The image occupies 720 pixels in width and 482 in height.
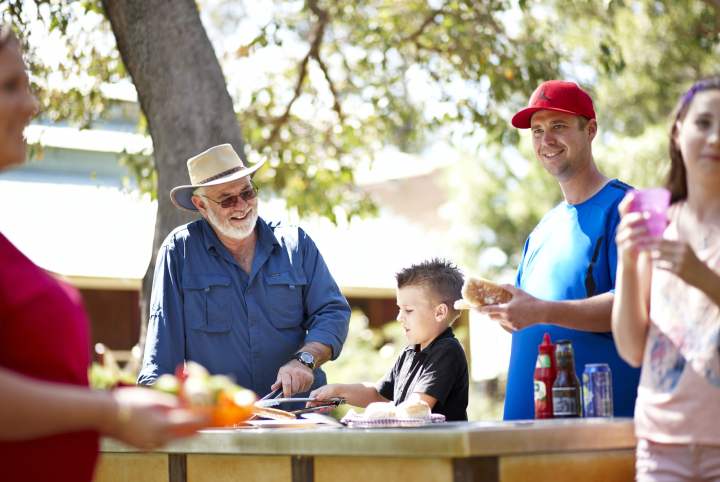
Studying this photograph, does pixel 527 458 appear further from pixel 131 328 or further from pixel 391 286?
pixel 131 328

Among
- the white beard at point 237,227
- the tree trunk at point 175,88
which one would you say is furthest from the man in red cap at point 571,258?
the tree trunk at point 175,88

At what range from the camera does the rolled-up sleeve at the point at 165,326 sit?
4.89 metres

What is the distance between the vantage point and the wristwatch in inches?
192

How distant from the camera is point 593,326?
153 inches

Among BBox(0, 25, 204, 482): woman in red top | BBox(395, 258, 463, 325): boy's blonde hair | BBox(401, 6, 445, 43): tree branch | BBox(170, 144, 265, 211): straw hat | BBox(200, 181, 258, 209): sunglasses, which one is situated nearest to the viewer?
BBox(0, 25, 204, 482): woman in red top

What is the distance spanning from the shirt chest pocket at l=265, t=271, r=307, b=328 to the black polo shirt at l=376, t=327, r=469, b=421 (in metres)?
0.65

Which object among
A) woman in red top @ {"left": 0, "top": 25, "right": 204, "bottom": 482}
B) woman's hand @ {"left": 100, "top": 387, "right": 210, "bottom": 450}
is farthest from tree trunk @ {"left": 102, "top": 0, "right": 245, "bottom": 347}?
woman's hand @ {"left": 100, "top": 387, "right": 210, "bottom": 450}

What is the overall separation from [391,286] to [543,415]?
1118 centimetres

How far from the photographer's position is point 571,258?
422cm

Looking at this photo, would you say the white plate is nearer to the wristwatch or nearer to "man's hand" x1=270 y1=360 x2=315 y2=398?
"man's hand" x1=270 y1=360 x2=315 y2=398

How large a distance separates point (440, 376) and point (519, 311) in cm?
98

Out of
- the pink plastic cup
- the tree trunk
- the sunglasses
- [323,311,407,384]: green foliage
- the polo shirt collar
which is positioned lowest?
[323,311,407,384]: green foliage

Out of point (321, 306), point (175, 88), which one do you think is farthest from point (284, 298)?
point (175, 88)

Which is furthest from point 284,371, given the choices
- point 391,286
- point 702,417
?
point 391,286
